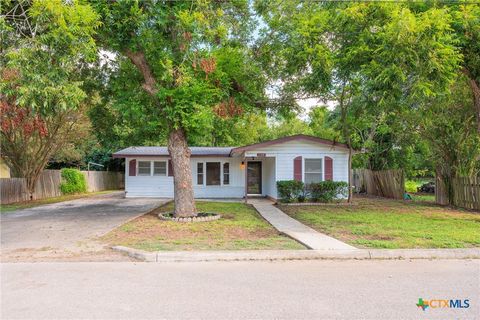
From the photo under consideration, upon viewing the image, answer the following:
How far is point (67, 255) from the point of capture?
7359 millimetres

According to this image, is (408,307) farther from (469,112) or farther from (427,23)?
(469,112)

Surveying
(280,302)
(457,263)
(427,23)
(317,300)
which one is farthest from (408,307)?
(427,23)

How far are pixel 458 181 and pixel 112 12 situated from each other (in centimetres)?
1497

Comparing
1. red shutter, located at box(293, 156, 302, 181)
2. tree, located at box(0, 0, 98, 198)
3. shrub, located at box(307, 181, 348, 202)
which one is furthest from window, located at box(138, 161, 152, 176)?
tree, located at box(0, 0, 98, 198)

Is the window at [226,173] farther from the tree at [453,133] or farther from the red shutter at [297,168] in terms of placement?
the tree at [453,133]

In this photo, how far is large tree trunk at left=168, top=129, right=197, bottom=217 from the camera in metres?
12.4

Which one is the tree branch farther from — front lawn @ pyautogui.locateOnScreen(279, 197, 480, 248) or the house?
the house

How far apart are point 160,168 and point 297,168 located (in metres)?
8.65

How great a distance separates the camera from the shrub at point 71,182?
25766mm

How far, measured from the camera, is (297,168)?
18.4 m

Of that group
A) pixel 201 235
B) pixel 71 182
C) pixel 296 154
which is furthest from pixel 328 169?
pixel 71 182

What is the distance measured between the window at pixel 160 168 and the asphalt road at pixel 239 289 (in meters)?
16.0

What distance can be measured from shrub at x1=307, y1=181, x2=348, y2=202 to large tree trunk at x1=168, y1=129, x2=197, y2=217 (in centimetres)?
731

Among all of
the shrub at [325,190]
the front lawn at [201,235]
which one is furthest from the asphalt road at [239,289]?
the shrub at [325,190]
